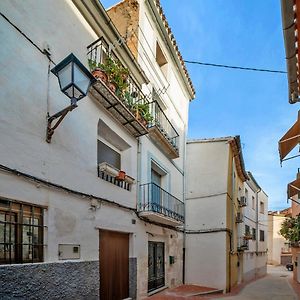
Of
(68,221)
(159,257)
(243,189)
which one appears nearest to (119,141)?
(68,221)

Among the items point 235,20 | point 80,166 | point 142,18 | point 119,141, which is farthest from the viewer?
point 142,18

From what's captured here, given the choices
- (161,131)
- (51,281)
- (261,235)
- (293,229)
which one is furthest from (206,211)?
(261,235)

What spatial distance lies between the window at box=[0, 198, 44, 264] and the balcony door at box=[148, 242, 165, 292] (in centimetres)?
639

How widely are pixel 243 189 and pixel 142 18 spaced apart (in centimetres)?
1748

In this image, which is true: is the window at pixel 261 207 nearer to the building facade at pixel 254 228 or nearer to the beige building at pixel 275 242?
the building facade at pixel 254 228

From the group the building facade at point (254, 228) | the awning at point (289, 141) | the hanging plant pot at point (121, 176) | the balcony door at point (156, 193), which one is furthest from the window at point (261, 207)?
the hanging plant pot at point (121, 176)

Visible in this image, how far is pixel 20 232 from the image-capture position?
18.3 feet

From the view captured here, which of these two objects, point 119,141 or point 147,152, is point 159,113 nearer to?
point 147,152

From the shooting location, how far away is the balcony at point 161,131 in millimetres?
11886

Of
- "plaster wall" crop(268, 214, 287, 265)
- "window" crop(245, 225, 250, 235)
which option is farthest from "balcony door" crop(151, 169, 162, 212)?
"plaster wall" crop(268, 214, 287, 265)

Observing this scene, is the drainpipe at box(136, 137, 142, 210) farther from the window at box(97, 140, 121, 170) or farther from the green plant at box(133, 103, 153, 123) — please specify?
the window at box(97, 140, 121, 170)

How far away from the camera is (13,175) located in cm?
532

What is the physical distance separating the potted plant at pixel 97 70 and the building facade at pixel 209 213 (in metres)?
9.63

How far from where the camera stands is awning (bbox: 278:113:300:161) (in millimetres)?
9375
